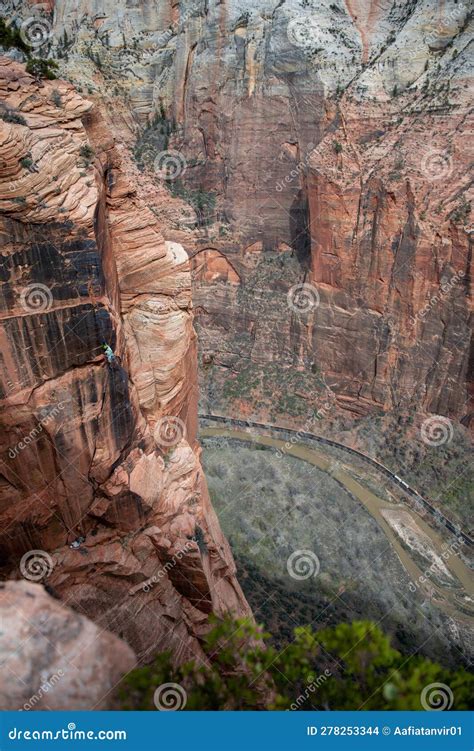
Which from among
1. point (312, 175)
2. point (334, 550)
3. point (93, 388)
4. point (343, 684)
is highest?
point (312, 175)

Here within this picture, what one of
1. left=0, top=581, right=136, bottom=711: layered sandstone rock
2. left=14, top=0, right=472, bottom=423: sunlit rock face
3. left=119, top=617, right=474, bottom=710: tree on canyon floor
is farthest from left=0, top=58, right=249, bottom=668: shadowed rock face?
left=14, top=0, right=472, bottom=423: sunlit rock face

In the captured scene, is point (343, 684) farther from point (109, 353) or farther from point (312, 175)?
point (312, 175)

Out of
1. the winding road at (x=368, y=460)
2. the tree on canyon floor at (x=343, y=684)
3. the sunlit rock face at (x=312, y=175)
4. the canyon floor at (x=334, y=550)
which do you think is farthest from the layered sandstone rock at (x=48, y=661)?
the sunlit rock face at (x=312, y=175)

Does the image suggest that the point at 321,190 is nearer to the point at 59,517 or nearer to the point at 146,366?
the point at 146,366

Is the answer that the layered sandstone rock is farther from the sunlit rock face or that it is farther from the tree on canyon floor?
the sunlit rock face

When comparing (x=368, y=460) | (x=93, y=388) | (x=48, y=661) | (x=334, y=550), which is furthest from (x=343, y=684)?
(x=368, y=460)

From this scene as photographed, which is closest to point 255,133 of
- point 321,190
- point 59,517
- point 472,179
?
point 321,190

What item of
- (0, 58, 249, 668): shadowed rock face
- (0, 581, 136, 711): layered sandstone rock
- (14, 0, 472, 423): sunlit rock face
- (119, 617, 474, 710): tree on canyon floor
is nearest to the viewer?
(0, 581, 136, 711): layered sandstone rock
